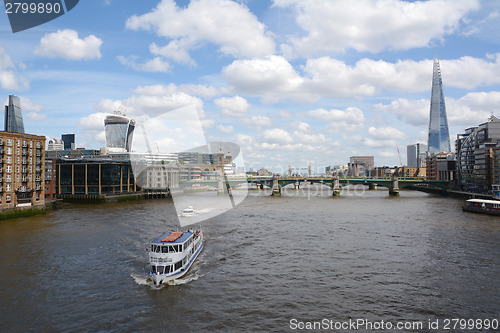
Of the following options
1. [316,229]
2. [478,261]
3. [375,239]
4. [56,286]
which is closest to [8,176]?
[56,286]

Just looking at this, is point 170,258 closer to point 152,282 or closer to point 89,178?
point 152,282

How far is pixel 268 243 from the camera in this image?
41.9 meters

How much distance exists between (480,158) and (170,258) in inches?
4845

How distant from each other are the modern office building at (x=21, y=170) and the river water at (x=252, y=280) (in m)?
15.7

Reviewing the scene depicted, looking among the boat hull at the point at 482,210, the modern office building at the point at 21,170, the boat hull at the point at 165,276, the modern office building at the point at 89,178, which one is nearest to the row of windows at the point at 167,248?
the boat hull at the point at 165,276

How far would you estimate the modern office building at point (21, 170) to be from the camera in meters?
61.0

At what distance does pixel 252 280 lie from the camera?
1120 inches

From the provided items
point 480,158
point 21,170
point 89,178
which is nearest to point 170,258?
point 21,170

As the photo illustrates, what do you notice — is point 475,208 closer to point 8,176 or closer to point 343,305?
point 343,305

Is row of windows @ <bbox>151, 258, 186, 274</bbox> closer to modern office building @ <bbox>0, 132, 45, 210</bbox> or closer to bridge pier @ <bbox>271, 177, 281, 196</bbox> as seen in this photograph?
modern office building @ <bbox>0, 132, 45, 210</bbox>

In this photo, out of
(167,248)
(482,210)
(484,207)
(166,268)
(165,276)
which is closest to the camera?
(165,276)

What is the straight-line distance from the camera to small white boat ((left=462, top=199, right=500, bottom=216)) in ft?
225

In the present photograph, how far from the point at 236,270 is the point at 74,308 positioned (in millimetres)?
13604

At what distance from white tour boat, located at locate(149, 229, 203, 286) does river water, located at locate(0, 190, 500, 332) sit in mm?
925
